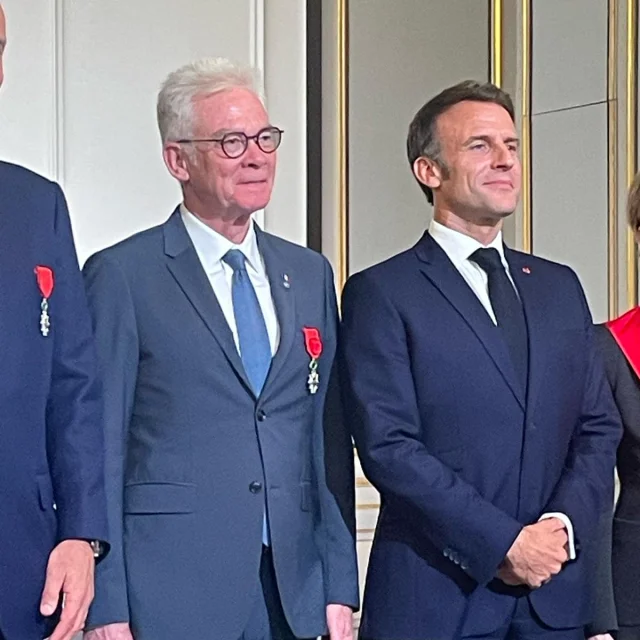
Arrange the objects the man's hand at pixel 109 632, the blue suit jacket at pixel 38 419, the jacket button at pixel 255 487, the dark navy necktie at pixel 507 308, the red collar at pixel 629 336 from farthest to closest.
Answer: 1. the red collar at pixel 629 336
2. the dark navy necktie at pixel 507 308
3. the jacket button at pixel 255 487
4. the man's hand at pixel 109 632
5. the blue suit jacket at pixel 38 419

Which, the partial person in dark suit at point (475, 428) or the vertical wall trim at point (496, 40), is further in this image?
the vertical wall trim at point (496, 40)

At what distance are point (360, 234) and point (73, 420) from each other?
2.04m

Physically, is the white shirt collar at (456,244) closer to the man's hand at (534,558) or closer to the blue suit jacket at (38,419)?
the man's hand at (534,558)

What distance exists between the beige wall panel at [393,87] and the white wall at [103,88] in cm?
51

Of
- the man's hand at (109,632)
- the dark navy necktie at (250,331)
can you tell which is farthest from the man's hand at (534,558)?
the man's hand at (109,632)

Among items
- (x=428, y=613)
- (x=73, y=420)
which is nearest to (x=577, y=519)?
(x=428, y=613)

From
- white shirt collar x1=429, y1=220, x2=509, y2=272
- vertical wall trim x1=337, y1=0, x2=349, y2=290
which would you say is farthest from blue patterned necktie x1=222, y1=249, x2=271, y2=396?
vertical wall trim x1=337, y1=0, x2=349, y2=290

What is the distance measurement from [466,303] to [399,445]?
29cm

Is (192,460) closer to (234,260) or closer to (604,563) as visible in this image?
(234,260)

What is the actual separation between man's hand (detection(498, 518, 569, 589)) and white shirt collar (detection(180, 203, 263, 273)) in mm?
651

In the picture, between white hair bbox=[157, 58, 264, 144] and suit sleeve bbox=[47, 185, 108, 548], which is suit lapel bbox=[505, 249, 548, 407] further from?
suit sleeve bbox=[47, 185, 108, 548]

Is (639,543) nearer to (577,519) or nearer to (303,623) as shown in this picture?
(577,519)

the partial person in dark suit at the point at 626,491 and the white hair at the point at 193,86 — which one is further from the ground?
the white hair at the point at 193,86

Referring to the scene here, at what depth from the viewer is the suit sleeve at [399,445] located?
7.25ft
